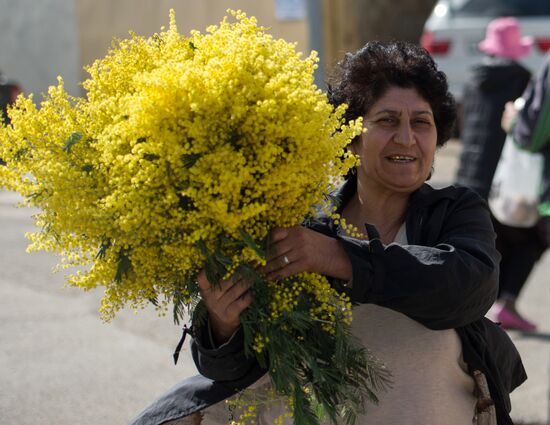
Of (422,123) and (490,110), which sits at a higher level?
(490,110)

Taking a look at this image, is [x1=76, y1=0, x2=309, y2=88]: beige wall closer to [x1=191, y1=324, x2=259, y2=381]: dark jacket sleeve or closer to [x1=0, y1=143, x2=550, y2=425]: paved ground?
[x1=0, y1=143, x2=550, y2=425]: paved ground

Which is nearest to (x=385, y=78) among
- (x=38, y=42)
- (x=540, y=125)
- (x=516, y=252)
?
(x=540, y=125)

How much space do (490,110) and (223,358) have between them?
4223 mm

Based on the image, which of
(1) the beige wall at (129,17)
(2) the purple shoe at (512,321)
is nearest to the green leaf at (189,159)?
(2) the purple shoe at (512,321)

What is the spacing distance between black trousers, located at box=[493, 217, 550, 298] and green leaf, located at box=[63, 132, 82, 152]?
13.4ft

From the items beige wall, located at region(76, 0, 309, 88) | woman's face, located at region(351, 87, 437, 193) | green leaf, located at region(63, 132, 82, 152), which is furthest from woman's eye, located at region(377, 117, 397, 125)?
beige wall, located at region(76, 0, 309, 88)

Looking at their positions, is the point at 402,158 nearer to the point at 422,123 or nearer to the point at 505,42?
the point at 422,123

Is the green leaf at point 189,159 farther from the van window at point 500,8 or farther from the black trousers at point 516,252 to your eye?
the van window at point 500,8

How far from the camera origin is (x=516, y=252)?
6105 mm

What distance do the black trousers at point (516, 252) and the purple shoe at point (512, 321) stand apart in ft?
0.35

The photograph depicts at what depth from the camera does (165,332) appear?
20.4 ft

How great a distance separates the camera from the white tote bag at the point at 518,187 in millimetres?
5621

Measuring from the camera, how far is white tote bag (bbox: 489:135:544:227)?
18.4ft

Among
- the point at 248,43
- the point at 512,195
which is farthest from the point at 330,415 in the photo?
the point at 512,195
